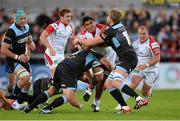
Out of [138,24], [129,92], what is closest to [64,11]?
[129,92]

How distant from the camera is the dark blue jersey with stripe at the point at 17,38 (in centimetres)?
1669

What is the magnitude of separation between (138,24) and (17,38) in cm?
1185

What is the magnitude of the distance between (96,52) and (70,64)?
3.34 ft

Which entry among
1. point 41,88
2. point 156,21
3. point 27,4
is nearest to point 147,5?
point 156,21

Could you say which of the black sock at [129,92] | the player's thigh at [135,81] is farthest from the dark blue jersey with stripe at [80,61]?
the player's thigh at [135,81]

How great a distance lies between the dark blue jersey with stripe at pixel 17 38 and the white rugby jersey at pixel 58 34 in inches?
30.5

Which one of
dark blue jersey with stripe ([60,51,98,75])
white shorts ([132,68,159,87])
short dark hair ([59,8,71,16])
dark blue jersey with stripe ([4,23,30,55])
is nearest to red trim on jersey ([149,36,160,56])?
white shorts ([132,68,159,87])

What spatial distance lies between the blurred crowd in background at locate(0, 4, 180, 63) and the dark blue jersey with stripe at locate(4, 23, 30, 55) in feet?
34.8

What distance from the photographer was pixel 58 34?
1780 centimetres

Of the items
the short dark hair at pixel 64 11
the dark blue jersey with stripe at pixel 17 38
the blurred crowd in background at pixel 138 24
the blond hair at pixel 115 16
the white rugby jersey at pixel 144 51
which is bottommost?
the blurred crowd in background at pixel 138 24

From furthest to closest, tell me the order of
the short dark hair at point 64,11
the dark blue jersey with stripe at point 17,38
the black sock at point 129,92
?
the short dark hair at point 64,11 → the dark blue jersey with stripe at point 17,38 → the black sock at point 129,92

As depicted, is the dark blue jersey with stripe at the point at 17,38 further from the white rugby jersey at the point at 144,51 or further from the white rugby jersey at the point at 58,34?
the white rugby jersey at the point at 144,51

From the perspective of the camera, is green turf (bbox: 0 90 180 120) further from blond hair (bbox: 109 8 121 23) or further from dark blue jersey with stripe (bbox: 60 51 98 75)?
blond hair (bbox: 109 8 121 23)

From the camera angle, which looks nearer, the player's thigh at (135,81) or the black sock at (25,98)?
the black sock at (25,98)
